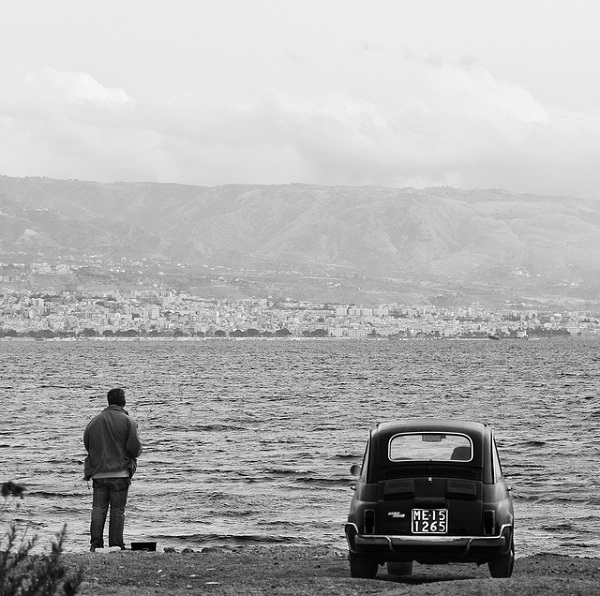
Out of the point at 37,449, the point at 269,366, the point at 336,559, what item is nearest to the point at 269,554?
the point at 336,559

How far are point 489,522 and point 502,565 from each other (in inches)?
26.1

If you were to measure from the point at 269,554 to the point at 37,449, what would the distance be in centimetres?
2353

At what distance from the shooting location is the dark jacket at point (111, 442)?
52.8 feet

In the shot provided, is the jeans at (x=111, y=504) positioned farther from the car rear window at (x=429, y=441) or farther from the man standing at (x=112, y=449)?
the car rear window at (x=429, y=441)

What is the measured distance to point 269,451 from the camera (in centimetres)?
3906

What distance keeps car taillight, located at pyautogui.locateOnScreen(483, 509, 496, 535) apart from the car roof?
3.21 ft

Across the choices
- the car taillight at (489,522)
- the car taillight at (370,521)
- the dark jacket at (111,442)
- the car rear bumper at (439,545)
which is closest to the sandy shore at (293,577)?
the car rear bumper at (439,545)

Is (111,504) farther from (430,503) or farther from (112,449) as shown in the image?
(430,503)

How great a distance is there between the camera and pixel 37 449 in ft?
131

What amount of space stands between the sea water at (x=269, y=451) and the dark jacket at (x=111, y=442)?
3.41m

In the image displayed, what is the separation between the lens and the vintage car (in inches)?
523

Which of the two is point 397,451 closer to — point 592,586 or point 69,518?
point 592,586

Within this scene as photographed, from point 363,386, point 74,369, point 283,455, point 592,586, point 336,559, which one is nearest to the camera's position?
point 592,586

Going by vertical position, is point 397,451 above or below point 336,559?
above
